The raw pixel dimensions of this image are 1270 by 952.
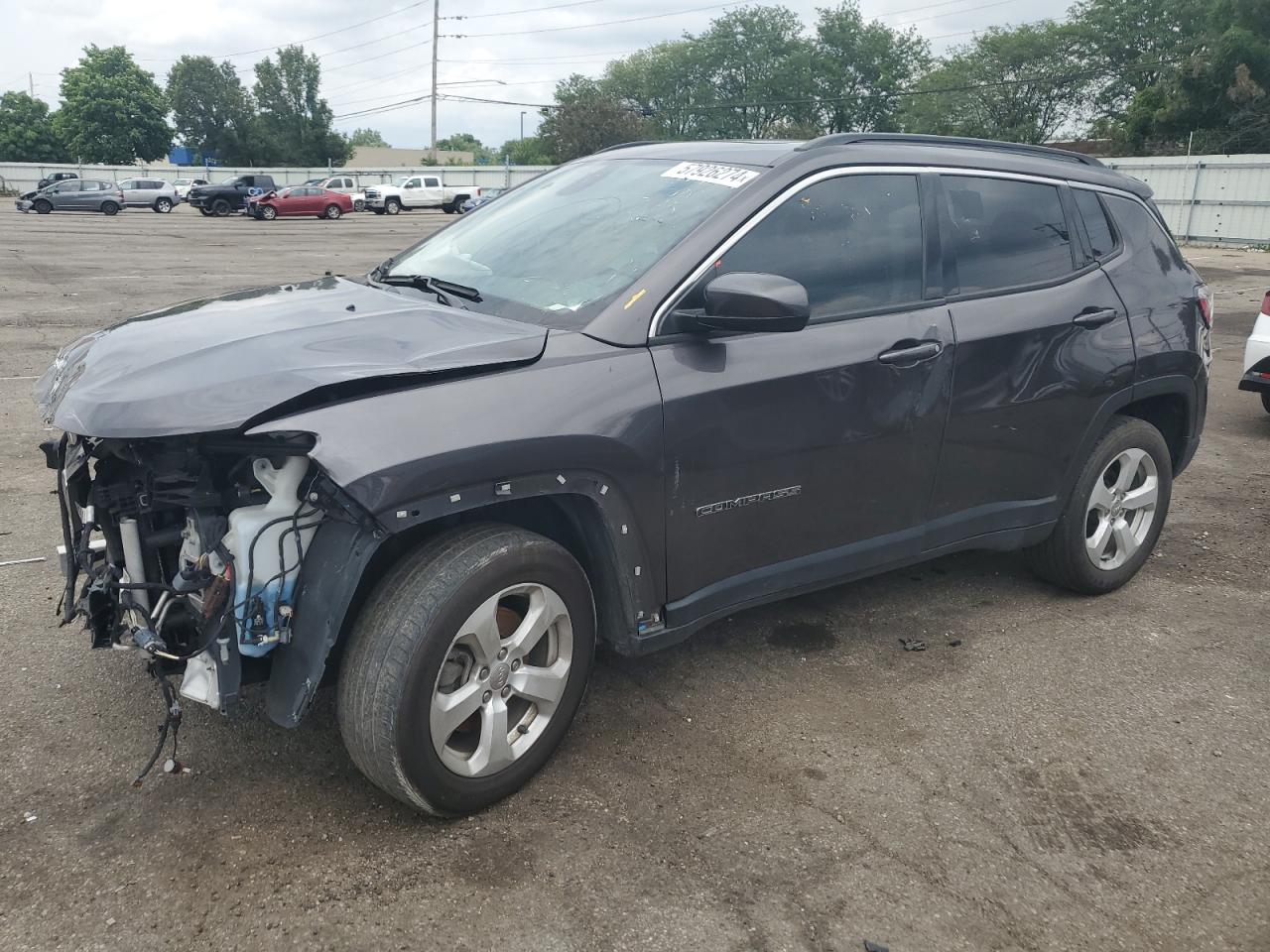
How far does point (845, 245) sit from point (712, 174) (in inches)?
20.2

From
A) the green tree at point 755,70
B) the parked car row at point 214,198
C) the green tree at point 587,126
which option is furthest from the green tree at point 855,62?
the parked car row at point 214,198

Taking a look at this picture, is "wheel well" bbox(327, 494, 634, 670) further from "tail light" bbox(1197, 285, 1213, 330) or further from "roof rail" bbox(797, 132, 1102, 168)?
"tail light" bbox(1197, 285, 1213, 330)

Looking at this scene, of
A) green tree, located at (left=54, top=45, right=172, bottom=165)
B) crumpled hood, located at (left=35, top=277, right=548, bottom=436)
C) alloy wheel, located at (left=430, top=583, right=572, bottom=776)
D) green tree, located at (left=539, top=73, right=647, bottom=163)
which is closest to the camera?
crumpled hood, located at (left=35, top=277, right=548, bottom=436)

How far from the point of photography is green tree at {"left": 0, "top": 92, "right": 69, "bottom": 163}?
263 feet

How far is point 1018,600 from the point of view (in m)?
4.61

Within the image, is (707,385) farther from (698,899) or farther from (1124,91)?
(1124,91)

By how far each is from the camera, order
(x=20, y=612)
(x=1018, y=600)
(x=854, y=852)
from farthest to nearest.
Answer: (x=1018, y=600) < (x=20, y=612) < (x=854, y=852)

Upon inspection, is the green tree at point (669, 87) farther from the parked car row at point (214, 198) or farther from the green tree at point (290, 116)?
the parked car row at point (214, 198)

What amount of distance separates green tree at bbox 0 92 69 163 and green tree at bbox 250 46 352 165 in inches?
588

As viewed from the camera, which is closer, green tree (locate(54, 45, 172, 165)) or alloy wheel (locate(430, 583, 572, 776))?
alloy wheel (locate(430, 583, 572, 776))

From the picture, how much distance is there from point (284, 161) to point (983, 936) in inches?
3450

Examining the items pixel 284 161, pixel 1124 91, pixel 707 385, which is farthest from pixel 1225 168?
pixel 284 161

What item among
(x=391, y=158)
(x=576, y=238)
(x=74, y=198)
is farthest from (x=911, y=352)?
(x=391, y=158)

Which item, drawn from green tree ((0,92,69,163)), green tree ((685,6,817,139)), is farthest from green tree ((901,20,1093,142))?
green tree ((0,92,69,163))
